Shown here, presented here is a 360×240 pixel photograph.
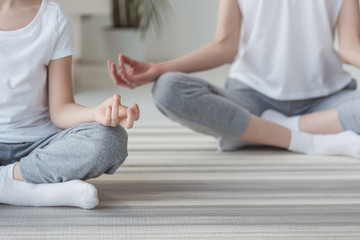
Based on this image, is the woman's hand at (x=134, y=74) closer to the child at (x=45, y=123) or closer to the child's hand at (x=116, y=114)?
the child at (x=45, y=123)

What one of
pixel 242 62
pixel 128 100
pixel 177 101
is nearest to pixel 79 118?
pixel 177 101

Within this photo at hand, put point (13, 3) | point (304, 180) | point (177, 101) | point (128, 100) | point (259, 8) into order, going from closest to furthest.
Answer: point (13, 3) < point (304, 180) < point (177, 101) < point (259, 8) < point (128, 100)

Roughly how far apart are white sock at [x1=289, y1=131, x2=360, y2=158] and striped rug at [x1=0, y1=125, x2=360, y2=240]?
28mm

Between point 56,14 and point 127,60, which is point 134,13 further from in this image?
point 56,14

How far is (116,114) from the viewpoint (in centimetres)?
113

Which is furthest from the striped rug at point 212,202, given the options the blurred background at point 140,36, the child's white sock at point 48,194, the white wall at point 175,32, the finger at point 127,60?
the white wall at point 175,32

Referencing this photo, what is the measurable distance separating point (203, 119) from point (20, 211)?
639 millimetres

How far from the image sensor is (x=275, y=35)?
1.81 metres

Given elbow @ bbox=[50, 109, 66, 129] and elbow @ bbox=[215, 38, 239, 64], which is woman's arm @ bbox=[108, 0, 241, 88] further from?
elbow @ bbox=[50, 109, 66, 129]

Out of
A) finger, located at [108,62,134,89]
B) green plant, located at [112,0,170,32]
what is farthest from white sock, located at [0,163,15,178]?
green plant, located at [112,0,170,32]

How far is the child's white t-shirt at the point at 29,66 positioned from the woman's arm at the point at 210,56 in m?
0.35

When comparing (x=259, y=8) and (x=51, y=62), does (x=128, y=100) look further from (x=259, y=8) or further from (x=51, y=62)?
(x=51, y=62)

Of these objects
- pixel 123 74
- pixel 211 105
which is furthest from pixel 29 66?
pixel 211 105

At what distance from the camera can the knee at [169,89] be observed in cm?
163
